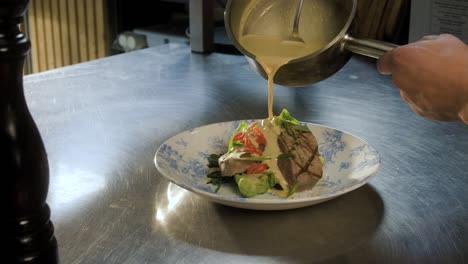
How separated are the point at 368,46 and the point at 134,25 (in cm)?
161

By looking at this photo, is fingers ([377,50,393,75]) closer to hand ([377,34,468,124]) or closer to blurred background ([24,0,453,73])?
hand ([377,34,468,124])

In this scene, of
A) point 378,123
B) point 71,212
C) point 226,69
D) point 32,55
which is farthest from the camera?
point 32,55

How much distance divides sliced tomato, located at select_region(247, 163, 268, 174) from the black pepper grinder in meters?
0.43

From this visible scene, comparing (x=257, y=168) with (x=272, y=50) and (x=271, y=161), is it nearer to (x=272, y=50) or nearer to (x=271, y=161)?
(x=271, y=161)

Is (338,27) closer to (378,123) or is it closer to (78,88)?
(378,123)

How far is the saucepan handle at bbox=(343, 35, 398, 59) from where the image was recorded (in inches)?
40.8

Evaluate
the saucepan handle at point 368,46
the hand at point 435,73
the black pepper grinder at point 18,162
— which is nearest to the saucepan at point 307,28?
the saucepan handle at point 368,46

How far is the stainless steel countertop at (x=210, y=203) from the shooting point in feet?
2.81

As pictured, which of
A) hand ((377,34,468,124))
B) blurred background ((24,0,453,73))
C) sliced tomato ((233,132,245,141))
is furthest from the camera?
blurred background ((24,0,453,73))

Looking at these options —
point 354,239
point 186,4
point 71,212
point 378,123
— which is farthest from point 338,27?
point 186,4

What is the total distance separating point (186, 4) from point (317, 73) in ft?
4.56

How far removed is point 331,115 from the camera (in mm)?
1471

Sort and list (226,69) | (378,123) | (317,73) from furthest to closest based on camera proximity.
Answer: (226,69) < (378,123) < (317,73)

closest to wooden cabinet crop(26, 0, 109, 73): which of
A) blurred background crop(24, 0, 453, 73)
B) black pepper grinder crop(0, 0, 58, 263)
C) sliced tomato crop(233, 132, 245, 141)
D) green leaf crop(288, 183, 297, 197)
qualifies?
blurred background crop(24, 0, 453, 73)
